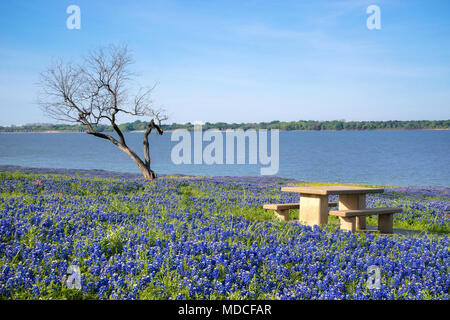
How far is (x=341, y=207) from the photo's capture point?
34.0 ft

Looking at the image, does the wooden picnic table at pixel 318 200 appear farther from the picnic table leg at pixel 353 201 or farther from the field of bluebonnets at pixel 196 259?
the field of bluebonnets at pixel 196 259

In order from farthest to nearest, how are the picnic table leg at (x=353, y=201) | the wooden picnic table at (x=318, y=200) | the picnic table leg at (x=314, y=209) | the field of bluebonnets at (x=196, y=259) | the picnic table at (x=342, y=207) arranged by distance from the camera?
the picnic table leg at (x=353, y=201)
the picnic table leg at (x=314, y=209)
the wooden picnic table at (x=318, y=200)
the picnic table at (x=342, y=207)
the field of bluebonnets at (x=196, y=259)

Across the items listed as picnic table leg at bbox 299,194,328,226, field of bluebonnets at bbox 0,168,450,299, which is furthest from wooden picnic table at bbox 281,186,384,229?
field of bluebonnets at bbox 0,168,450,299

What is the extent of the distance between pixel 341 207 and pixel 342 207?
6 cm

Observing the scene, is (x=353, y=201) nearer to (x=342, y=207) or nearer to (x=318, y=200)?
(x=342, y=207)

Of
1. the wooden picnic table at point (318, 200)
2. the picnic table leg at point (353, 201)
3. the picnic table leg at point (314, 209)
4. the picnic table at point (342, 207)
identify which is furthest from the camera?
the picnic table leg at point (353, 201)

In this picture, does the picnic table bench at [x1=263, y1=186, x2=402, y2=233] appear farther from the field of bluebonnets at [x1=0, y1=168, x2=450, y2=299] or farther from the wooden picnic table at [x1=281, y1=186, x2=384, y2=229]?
the field of bluebonnets at [x1=0, y1=168, x2=450, y2=299]

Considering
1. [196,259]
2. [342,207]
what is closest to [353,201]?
[342,207]

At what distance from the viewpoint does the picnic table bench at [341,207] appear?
885cm

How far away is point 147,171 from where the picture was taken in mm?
24500

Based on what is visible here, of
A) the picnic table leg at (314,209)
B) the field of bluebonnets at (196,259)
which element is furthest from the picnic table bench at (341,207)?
the field of bluebonnets at (196,259)

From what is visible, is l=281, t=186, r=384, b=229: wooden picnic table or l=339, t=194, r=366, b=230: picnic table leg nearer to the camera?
l=281, t=186, r=384, b=229: wooden picnic table

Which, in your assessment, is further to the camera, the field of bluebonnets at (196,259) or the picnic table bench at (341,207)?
the picnic table bench at (341,207)

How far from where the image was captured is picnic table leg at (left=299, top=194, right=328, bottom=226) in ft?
30.0
